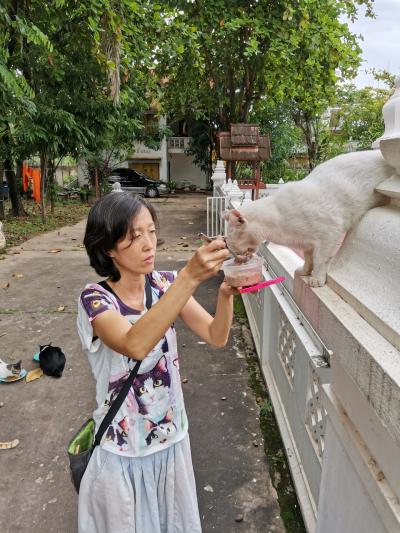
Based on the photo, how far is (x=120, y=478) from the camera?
1.30 meters

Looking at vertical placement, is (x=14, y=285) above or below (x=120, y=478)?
below

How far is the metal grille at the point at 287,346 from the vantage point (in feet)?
7.33

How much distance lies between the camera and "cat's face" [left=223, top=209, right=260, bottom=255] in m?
1.15

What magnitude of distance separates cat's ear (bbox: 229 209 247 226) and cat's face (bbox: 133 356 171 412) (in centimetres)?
56

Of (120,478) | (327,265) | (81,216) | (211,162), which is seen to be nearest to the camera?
(327,265)

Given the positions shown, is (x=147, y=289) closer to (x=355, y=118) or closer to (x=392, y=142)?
(x=392, y=142)

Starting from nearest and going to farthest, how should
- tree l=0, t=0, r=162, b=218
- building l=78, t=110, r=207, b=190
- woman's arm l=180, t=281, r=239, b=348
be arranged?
woman's arm l=180, t=281, r=239, b=348 → tree l=0, t=0, r=162, b=218 → building l=78, t=110, r=207, b=190

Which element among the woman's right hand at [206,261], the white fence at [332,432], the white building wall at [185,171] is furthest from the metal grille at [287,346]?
the white building wall at [185,171]

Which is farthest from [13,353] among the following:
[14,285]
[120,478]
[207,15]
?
[207,15]

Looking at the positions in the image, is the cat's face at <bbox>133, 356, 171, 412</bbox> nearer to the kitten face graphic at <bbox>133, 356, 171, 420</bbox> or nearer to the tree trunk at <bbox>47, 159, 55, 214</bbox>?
the kitten face graphic at <bbox>133, 356, 171, 420</bbox>

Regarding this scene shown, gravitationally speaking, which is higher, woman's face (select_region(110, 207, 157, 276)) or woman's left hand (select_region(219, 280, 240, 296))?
woman's face (select_region(110, 207, 157, 276))

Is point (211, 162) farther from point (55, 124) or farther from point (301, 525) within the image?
point (301, 525)

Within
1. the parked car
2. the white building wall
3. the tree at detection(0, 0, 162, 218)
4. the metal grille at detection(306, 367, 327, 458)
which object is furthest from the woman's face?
the white building wall

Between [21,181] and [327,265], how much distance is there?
14.6m
